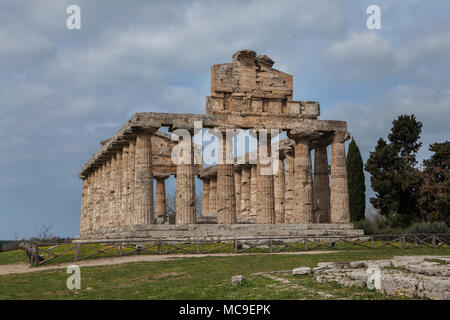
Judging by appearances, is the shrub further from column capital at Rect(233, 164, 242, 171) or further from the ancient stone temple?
column capital at Rect(233, 164, 242, 171)

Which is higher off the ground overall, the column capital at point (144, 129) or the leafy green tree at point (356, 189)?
the column capital at point (144, 129)

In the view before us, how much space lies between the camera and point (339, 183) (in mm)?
36688

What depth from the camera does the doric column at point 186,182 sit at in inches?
1308

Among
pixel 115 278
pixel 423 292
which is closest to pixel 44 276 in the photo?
pixel 115 278

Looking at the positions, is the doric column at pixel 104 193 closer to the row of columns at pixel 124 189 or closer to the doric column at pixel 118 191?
the row of columns at pixel 124 189

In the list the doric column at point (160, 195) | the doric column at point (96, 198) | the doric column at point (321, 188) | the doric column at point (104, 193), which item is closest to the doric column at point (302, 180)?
the doric column at point (321, 188)

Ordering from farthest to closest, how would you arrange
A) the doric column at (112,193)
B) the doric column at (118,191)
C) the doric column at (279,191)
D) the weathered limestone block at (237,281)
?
the doric column at (279,191)
the doric column at (112,193)
the doric column at (118,191)
the weathered limestone block at (237,281)

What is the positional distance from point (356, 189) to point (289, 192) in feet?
43.1

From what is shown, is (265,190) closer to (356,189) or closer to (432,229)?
(432,229)

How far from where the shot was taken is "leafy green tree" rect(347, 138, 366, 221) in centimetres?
5062

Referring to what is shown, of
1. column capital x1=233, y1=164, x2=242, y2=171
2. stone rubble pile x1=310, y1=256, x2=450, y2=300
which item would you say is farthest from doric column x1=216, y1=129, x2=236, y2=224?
stone rubble pile x1=310, y1=256, x2=450, y2=300

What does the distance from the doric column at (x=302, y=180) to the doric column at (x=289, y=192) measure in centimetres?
266

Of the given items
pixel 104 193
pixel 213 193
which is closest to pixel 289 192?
pixel 213 193
